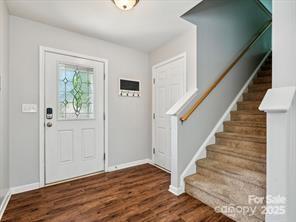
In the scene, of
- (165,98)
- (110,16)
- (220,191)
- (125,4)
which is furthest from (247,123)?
(110,16)

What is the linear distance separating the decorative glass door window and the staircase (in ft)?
6.37

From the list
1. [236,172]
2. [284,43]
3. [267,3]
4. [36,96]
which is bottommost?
[236,172]

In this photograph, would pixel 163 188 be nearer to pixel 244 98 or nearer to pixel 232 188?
pixel 232 188

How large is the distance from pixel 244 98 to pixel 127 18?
2.52 meters

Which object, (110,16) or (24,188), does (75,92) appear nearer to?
(110,16)

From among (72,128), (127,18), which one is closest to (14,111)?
(72,128)

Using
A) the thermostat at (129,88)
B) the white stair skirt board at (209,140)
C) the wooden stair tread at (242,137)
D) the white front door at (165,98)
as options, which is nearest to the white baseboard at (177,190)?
the white stair skirt board at (209,140)

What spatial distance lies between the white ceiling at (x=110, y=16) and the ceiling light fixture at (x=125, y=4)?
91 millimetres

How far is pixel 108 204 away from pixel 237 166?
166cm

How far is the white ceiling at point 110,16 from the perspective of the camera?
1.90 m

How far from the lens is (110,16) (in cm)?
212

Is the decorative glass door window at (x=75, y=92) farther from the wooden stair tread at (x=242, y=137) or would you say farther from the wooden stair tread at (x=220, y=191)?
the wooden stair tread at (x=242, y=137)

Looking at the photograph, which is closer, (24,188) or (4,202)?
(4,202)

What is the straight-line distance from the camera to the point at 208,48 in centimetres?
249
